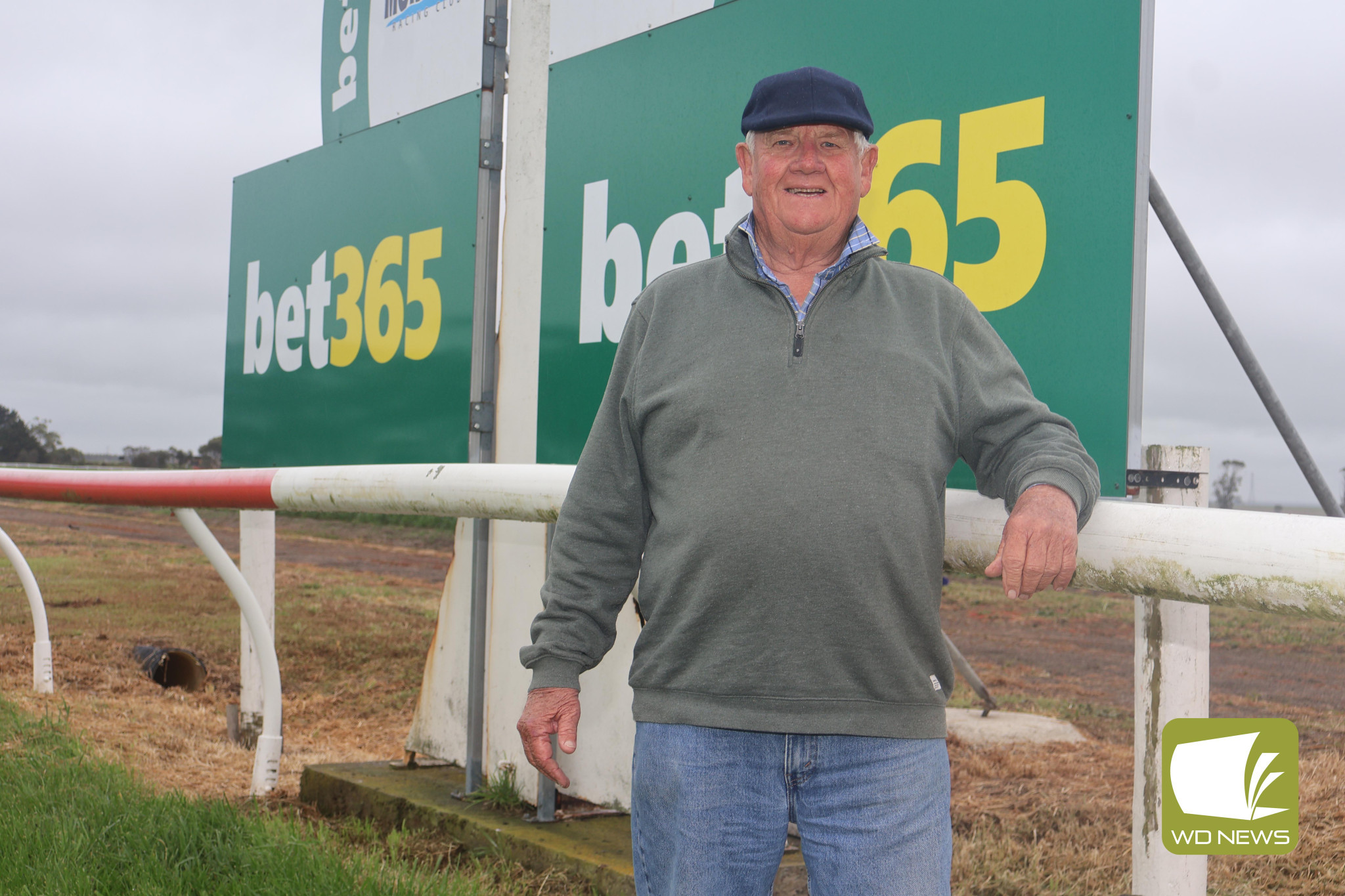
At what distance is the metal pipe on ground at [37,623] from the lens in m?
5.10

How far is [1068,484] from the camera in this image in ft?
4.45

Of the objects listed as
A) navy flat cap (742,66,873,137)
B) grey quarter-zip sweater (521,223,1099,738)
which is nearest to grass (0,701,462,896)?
grey quarter-zip sweater (521,223,1099,738)

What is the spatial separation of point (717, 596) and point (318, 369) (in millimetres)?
3051

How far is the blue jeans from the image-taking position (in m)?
1.45

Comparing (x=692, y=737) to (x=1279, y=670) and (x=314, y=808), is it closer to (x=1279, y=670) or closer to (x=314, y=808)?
(x=314, y=808)

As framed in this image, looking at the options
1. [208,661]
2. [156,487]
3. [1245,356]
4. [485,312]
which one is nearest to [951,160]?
[1245,356]

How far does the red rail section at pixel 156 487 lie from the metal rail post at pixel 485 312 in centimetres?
69

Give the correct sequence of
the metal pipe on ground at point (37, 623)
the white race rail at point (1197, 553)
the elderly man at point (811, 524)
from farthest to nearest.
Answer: the metal pipe on ground at point (37, 623) → the elderly man at point (811, 524) → the white race rail at point (1197, 553)

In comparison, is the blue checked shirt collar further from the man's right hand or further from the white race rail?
the man's right hand

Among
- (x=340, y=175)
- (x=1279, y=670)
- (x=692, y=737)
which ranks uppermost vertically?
(x=340, y=175)

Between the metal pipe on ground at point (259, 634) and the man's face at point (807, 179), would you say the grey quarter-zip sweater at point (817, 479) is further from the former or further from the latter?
the metal pipe on ground at point (259, 634)

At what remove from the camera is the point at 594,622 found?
5.59 ft

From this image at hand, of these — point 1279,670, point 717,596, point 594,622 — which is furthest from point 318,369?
point 1279,670

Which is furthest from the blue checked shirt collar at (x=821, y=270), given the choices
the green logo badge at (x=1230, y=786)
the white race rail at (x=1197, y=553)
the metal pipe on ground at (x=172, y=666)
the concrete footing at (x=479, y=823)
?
the metal pipe on ground at (x=172, y=666)
